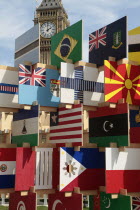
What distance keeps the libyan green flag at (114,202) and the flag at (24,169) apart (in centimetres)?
201

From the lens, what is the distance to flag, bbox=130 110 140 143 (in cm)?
916

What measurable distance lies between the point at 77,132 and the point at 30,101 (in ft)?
4.75

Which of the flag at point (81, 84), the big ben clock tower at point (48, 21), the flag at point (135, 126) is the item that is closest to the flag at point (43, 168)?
the flag at point (81, 84)

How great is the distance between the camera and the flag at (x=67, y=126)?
8.18 meters

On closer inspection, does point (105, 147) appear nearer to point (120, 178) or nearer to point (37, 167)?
point (120, 178)

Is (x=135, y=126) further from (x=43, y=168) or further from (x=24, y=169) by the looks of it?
(x=24, y=169)

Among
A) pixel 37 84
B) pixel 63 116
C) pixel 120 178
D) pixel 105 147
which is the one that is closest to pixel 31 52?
pixel 37 84

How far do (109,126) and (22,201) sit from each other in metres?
2.93

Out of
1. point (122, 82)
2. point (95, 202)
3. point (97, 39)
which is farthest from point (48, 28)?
point (95, 202)

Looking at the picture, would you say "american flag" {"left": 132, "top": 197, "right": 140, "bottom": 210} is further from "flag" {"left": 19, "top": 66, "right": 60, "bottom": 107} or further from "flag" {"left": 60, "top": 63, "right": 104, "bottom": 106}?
"flag" {"left": 19, "top": 66, "right": 60, "bottom": 107}

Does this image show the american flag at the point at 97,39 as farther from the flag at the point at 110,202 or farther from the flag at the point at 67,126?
the flag at the point at 110,202

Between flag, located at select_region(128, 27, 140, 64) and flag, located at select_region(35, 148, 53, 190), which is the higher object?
flag, located at select_region(128, 27, 140, 64)

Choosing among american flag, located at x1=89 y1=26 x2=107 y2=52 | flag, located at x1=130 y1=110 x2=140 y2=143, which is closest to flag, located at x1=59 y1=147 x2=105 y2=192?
flag, located at x1=130 y1=110 x2=140 y2=143

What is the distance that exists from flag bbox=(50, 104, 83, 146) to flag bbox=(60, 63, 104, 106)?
376 millimetres
